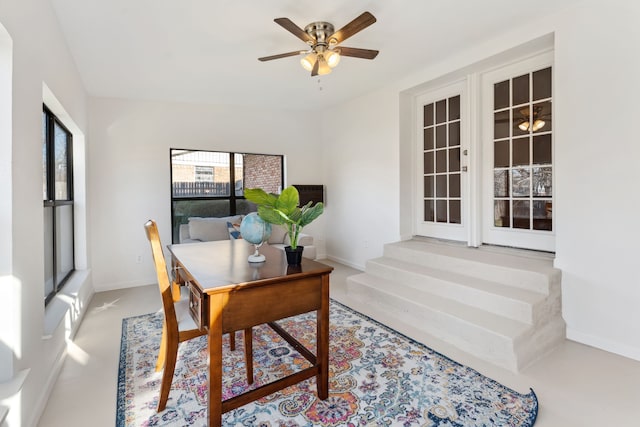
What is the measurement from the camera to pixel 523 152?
3.24 meters

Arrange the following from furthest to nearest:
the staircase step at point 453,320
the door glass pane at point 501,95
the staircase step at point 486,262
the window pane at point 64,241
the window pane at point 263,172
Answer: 1. the window pane at point 263,172
2. the door glass pane at point 501,95
3. the window pane at point 64,241
4. the staircase step at point 486,262
5. the staircase step at point 453,320

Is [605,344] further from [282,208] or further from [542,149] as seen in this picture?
[282,208]

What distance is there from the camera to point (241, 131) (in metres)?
5.07

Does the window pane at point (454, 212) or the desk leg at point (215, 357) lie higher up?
the window pane at point (454, 212)

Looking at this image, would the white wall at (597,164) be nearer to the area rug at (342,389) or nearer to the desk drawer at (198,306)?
the area rug at (342,389)

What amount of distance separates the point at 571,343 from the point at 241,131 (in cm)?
475

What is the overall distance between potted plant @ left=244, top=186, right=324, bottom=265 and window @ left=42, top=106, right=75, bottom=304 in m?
1.69

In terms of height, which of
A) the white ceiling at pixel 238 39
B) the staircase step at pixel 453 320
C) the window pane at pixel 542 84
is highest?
the white ceiling at pixel 238 39

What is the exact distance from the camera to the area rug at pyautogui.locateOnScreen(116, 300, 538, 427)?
173 cm

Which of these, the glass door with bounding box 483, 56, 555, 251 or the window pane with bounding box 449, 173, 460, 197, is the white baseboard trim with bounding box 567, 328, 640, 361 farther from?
the window pane with bounding box 449, 173, 460, 197

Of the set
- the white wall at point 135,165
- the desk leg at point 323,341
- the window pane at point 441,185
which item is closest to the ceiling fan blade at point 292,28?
the desk leg at point 323,341

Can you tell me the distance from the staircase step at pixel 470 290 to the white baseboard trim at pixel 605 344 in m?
0.39

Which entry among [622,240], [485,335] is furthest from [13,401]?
[622,240]

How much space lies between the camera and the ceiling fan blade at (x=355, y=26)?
216cm
